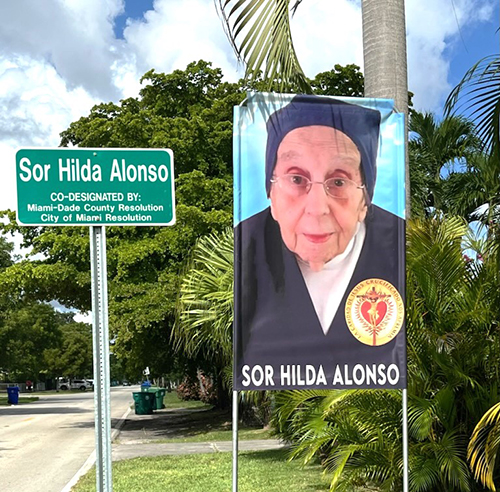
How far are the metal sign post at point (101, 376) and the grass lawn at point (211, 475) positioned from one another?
230 inches

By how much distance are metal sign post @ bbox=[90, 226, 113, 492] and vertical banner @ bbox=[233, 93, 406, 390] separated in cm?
136

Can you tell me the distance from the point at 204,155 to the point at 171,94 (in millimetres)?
3011

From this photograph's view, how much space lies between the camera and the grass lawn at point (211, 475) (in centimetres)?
1060

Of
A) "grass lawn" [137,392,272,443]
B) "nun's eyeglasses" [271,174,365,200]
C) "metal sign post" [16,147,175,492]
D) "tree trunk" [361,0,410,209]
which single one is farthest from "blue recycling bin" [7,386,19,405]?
"metal sign post" [16,147,175,492]

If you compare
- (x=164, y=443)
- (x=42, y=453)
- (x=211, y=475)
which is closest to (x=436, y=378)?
(x=211, y=475)

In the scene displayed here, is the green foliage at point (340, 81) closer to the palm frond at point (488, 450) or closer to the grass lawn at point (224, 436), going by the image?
the grass lawn at point (224, 436)

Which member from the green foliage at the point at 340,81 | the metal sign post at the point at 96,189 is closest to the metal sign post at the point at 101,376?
the metal sign post at the point at 96,189

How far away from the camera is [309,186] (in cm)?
598

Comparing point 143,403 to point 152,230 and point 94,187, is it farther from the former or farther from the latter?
point 94,187

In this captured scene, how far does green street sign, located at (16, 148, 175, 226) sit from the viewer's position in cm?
474

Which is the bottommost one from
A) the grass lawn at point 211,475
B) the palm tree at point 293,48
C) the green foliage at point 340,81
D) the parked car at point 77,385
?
the parked car at point 77,385

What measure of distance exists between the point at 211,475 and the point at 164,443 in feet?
22.8

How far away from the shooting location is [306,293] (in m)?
5.86

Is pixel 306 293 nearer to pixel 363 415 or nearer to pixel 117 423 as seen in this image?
pixel 363 415
